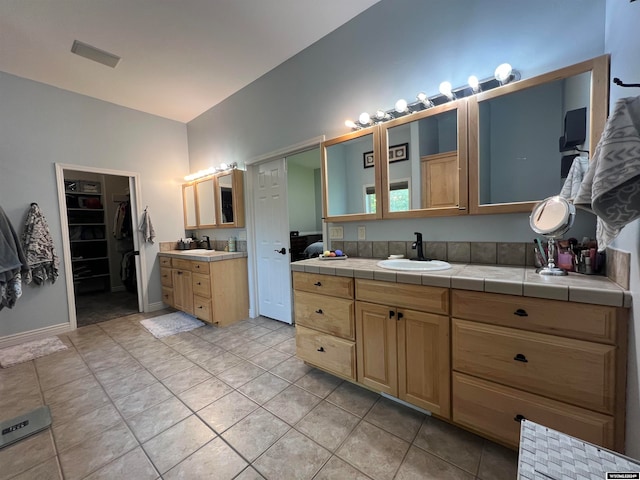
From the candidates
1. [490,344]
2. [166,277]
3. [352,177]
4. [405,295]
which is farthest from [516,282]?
[166,277]

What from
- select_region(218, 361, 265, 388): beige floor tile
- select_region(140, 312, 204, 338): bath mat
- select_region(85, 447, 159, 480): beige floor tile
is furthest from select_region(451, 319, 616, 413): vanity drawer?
select_region(140, 312, 204, 338): bath mat

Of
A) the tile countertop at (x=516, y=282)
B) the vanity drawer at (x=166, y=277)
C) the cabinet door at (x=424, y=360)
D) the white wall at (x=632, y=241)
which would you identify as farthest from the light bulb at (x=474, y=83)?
the vanity drawer at (x=166, y=277)

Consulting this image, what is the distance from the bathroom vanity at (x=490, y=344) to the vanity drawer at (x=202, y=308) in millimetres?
1877

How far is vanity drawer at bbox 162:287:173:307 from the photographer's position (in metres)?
3.74

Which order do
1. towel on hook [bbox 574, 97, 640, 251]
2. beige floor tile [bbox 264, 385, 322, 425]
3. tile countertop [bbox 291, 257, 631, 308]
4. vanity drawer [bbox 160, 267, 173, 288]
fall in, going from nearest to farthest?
towel on hook [bbox 574, 97, 640, 251] < tile countertop [bbox 291, 257, 631, 308] < beige floor tile [bbox 264, 385, 322, 425] < vanity drawer [bbox 160, 267, 173, 288]

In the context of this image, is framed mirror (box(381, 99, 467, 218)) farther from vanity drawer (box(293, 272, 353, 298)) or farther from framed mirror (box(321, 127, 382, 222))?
vanity drawer (box(293, 272, 353, 298))

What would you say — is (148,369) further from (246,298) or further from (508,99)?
(508,99)

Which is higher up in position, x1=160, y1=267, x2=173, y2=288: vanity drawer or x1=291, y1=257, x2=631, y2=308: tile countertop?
x1=291, y1=257, x2=631, y2=308: tile countertop

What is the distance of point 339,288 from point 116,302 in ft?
14.9

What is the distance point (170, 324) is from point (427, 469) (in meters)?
3.21

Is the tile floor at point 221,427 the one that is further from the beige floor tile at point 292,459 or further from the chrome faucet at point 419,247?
the chrome faucet at point 419,247

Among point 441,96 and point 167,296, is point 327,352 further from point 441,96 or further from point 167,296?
point 167,296

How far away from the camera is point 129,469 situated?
4.18 ft

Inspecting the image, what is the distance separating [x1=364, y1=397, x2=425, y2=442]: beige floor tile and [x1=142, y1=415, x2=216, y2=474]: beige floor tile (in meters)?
0.98
